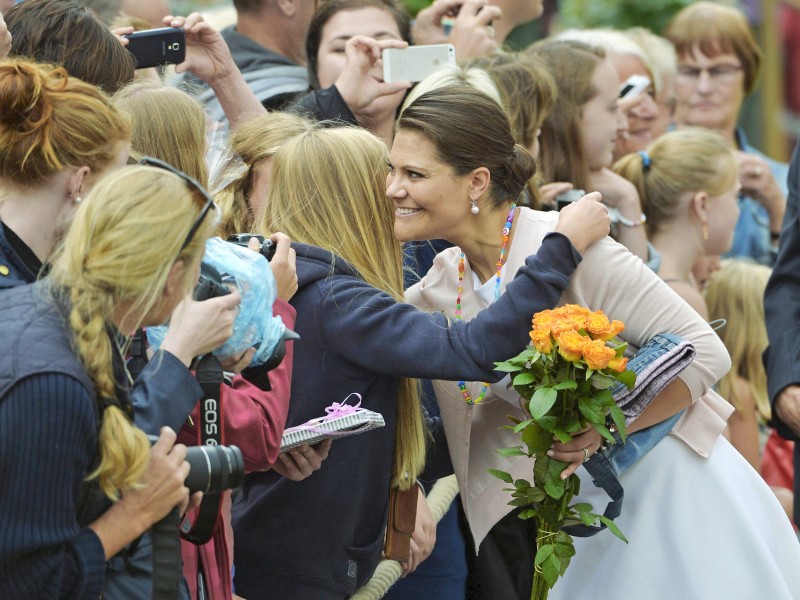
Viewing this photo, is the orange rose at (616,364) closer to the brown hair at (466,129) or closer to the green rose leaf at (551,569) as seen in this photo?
the green rose leaf at (551,569)

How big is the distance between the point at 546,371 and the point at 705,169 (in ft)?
8.92

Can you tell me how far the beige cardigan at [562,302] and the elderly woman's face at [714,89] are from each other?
13.3 feet

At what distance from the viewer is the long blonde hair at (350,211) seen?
3.23 meters

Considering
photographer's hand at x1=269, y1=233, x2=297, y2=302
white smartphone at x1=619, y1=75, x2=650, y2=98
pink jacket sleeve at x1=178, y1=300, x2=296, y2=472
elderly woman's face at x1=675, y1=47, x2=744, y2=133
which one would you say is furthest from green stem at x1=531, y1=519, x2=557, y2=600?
elderly woman's face at x1=675, y1=47, x2=744, y2=133

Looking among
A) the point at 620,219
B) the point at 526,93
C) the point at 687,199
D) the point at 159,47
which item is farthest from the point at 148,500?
the point at 687,199

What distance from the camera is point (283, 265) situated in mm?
2875

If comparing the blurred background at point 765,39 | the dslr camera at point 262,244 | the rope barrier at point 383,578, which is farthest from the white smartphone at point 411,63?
the blurred background at point 765,39

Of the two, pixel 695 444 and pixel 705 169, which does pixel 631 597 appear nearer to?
pixel 695 444

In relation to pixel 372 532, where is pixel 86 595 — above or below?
above

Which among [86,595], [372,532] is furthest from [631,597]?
[86,595]

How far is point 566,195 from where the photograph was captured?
15.8 ft

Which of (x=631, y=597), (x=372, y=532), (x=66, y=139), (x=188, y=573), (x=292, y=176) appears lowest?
(x=631, y=597)

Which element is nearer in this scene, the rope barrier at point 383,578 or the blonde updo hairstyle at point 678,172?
the rope barrier at point 383,578

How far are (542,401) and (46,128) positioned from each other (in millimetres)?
1283
